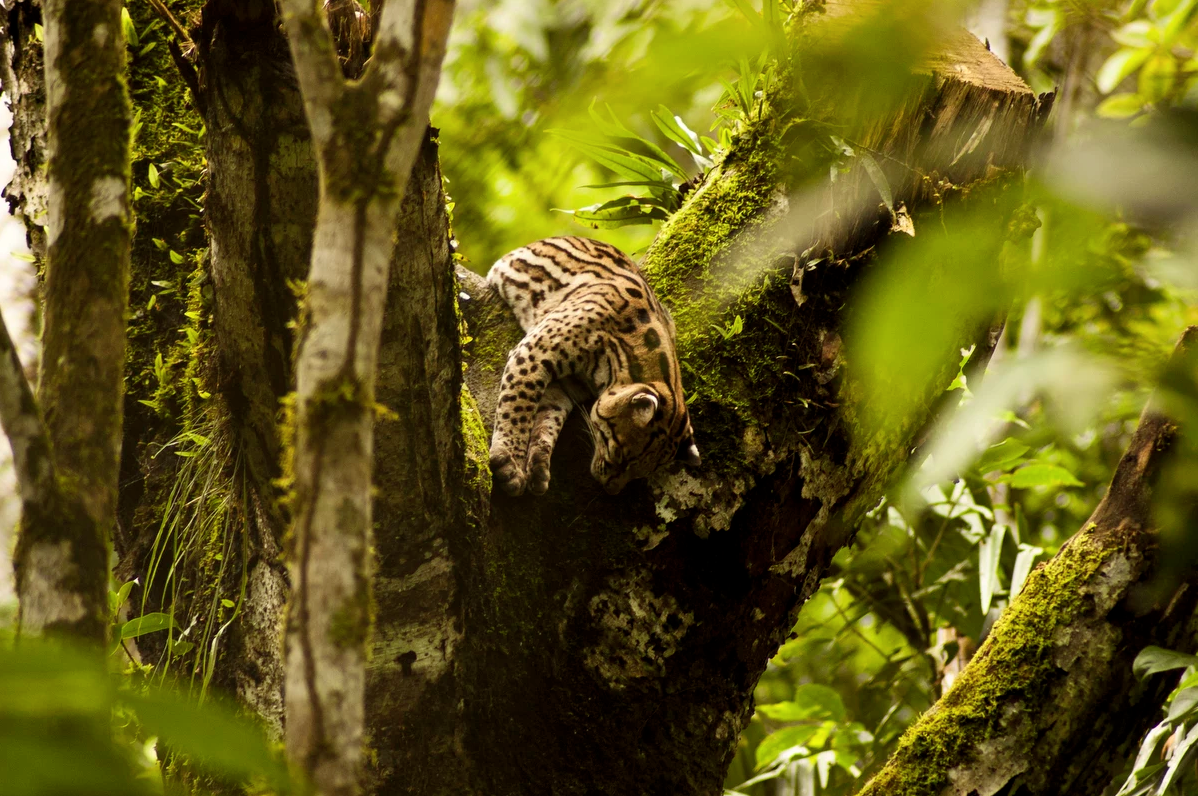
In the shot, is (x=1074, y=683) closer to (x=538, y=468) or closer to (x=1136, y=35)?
(x=538, y=468)

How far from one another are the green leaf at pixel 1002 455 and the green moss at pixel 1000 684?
35.9 inches

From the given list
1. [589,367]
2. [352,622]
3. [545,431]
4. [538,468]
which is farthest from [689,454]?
[352,622]

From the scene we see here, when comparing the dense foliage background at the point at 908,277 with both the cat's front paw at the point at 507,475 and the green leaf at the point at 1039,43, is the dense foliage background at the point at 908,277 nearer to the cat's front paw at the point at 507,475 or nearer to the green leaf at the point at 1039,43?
the green leaf at the point at 1039,43

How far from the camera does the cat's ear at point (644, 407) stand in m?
3.79

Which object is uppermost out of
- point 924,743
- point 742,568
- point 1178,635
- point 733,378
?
point 733,378

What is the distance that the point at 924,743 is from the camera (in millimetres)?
3693

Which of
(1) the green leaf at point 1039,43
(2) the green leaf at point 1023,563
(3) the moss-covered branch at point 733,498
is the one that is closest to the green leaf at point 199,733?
(3) the moss-covered branch at point 733,498

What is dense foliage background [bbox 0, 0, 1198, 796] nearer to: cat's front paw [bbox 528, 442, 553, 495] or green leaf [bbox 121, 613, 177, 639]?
green leaf [bbox 121, 613, 177, 639]

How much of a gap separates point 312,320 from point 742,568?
2312mm

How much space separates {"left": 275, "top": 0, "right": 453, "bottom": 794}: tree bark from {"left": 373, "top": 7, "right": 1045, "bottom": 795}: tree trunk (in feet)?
5.20

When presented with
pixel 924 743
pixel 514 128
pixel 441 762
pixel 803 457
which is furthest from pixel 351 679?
pixel 924 743

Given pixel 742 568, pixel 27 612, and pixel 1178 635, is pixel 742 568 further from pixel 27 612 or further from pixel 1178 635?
pixel 27 612

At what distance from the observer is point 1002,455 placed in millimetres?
4891

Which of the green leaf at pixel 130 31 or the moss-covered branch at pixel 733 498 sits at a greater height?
the green leaf at pixel 130 31
